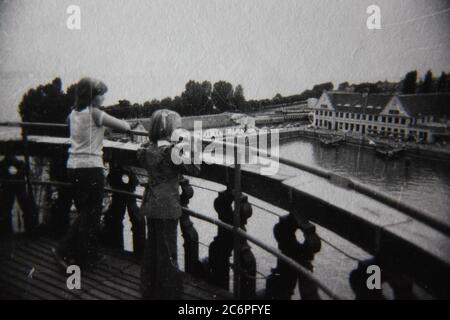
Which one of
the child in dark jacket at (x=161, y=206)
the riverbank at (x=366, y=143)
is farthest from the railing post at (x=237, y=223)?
the riverbank at (x=366, y=143)

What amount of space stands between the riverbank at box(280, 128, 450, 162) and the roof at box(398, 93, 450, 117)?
1.75 feet

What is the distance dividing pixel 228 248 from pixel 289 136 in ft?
17.8

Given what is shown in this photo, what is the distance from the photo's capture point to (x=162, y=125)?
7.09 feet

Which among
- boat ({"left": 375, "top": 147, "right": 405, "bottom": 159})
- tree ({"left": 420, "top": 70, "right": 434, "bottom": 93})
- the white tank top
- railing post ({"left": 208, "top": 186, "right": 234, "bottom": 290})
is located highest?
tree ({"left": 420, "top": 70, "right": 434, "bottom": 93})

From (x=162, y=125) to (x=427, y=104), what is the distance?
16.5ft

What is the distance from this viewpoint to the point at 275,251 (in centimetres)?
196

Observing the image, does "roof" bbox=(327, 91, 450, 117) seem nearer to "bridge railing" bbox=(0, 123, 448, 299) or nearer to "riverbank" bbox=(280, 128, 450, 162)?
"riverbank" bbox=(280, 128, 450, 162)

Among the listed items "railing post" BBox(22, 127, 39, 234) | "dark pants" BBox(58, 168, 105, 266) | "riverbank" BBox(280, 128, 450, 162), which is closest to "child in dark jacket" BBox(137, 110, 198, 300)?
"dark pants" BBox(58, 168, 105, 266)

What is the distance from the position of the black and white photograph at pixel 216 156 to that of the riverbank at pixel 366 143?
0.19ft

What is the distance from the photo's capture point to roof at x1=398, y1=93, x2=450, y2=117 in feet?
17.1

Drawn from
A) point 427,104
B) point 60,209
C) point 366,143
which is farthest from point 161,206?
point 366,143

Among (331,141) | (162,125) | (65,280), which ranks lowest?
(65,280)

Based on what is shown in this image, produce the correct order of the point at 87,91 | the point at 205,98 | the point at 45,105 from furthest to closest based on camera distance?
the point at 45,105
the point at 205,98
the point at 87,91

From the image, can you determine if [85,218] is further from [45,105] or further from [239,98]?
[45,105]
